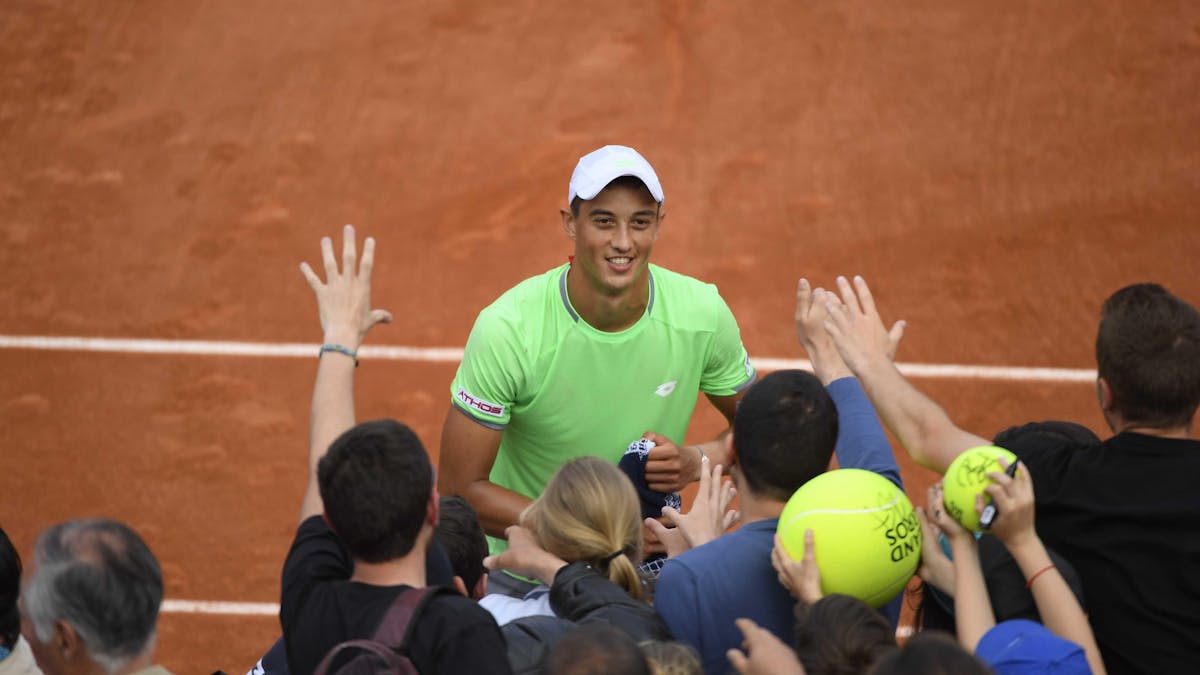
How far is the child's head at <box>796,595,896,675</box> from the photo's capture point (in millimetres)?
3678

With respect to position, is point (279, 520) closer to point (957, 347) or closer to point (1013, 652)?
point (957, 347)

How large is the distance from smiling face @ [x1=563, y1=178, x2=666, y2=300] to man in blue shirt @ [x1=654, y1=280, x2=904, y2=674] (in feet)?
4.57

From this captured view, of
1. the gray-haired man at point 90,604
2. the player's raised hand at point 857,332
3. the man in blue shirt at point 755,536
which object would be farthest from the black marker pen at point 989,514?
the gray-haired man at point 90,604

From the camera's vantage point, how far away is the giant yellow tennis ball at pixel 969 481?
12.9 feet

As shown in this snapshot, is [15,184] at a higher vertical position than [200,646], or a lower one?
higher

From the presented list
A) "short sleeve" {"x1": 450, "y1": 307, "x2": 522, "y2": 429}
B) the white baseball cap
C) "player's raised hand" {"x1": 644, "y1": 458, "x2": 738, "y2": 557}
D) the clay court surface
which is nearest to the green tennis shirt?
"short sleeve" {"x1": 450, "y1": 307, "x2": 522, "y2": 429}

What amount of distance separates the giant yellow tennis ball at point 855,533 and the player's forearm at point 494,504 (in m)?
1.83

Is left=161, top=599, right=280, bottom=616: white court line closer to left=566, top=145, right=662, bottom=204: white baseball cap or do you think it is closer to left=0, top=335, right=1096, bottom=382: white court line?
left=0, top=335, right=1096, bottom=382: white court line

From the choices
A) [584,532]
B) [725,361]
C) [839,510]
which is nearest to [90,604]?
[584,532]

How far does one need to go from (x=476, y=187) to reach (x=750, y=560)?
26.3 feet

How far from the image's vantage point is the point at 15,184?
1192 centimetres

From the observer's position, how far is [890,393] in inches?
186

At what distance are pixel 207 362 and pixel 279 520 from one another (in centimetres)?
169

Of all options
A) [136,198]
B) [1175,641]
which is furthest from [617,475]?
[136,198]
